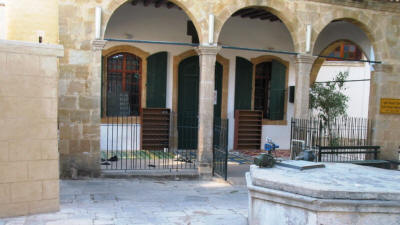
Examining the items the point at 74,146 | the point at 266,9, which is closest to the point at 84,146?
the point at 74,146

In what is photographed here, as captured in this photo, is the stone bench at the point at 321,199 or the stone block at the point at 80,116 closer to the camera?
the stone bench at the point at 321,199

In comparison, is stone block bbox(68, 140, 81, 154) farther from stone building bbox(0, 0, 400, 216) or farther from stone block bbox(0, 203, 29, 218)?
stone block bbox(0, 203, 29, 218)

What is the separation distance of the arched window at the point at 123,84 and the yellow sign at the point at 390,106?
6.82 m

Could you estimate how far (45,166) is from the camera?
17.4ft

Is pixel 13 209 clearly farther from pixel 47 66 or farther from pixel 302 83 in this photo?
pixel 302 83

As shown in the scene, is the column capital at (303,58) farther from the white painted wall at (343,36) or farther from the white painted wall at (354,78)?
the white painted wall at (354,78)

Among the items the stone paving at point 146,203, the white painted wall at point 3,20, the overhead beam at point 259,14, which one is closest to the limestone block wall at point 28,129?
the stone paving at point 146,203

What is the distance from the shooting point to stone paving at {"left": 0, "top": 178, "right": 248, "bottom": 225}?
5.27 metres

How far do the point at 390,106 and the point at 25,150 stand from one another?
9261 millimetres

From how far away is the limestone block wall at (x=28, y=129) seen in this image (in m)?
5.05

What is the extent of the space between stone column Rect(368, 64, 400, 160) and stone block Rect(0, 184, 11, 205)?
9082 mm

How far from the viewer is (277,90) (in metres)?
12.9

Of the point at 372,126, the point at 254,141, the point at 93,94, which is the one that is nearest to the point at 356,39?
the point at 372,126

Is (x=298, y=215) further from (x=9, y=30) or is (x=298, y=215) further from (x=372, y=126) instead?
(x=9, y=30)
